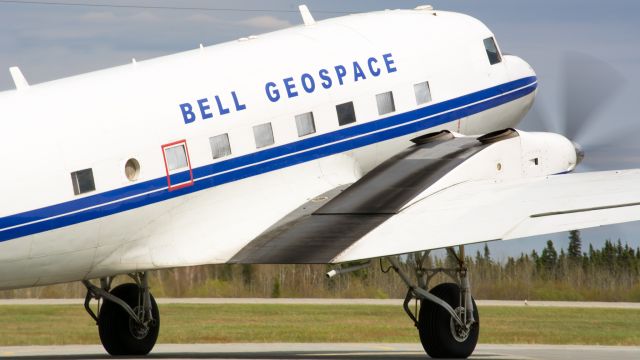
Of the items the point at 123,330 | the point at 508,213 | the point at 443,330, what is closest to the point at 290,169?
the point at 443,330

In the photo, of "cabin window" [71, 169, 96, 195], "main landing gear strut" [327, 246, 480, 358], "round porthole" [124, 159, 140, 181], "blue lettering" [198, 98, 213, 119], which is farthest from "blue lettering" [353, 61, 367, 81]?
"cabin window" [71, 169, 96, 195]

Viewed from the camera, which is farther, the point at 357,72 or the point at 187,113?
the point at 357,72

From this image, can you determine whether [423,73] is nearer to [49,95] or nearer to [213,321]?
[49,95]

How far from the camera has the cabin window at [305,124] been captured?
23641 mm

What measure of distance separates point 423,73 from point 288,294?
91.6ft

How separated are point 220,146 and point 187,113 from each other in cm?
81

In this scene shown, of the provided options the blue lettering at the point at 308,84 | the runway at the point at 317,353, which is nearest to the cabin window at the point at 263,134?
the blue lettering at the point at 308,84

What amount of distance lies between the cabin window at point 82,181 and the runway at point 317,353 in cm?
512

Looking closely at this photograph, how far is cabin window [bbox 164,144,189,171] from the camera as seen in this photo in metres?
21.7

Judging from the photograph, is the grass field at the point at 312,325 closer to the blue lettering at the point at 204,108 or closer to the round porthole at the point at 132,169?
the blue lettering at the point at 204,108

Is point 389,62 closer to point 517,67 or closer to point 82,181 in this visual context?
point 517,67

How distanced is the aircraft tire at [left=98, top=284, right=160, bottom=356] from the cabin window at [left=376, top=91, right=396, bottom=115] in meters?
5.46

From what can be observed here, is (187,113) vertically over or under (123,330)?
over

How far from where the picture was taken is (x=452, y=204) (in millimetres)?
22234
